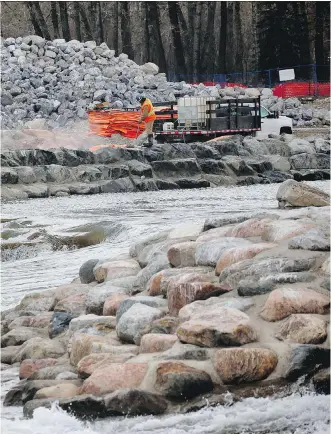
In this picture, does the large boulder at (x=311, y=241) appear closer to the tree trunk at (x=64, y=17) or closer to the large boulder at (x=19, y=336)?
the large boulder at (x=19, y=336)

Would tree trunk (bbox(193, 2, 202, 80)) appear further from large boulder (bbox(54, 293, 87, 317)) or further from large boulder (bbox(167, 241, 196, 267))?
large boulder (bbox(54, 293, 87, 317))

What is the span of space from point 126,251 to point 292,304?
6691 millimetres

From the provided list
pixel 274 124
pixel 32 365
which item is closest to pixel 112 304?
pixel 32 365

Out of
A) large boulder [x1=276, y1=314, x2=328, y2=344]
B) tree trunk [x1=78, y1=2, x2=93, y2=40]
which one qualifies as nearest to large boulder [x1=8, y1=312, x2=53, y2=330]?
large boulder [x1=276, y1=314, x2=328, y2=344]

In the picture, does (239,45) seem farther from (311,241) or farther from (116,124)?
(311,241)

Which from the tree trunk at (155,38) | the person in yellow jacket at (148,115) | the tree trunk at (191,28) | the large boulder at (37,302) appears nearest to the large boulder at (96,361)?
the large boulder at (37,302)

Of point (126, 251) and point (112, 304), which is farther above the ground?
point (112, 304)

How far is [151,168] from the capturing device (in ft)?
85.2

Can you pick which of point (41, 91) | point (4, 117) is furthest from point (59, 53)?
point (4, 117)

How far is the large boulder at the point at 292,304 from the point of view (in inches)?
273

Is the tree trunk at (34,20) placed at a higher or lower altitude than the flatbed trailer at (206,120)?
higher

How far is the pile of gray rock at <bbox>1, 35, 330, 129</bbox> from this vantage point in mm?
38062

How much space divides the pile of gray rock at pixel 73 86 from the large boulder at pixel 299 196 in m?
22.4

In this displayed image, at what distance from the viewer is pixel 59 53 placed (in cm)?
4269
